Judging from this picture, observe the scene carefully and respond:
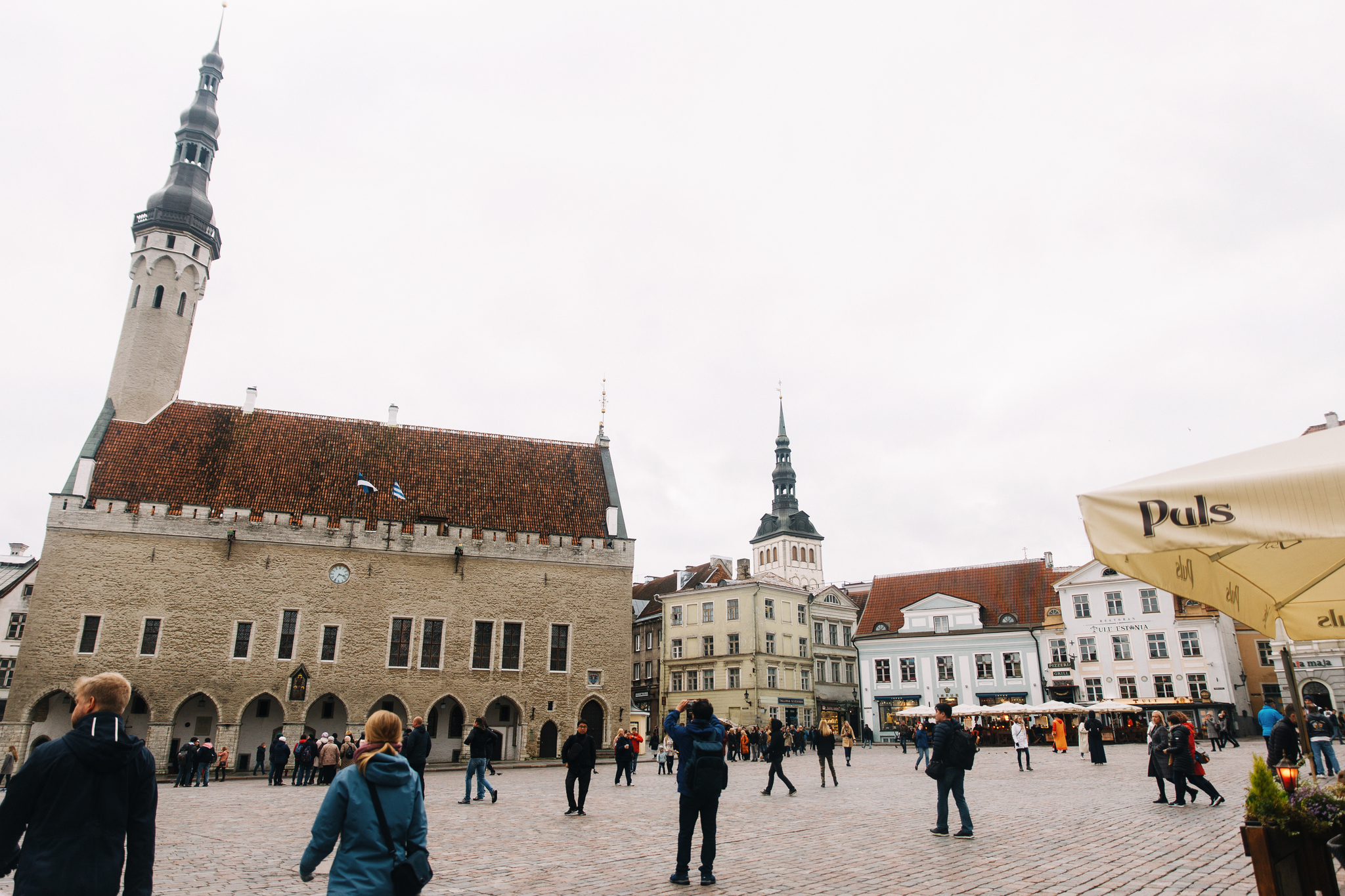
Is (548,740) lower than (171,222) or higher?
lower

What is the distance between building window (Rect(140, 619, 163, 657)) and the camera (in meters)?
30.1

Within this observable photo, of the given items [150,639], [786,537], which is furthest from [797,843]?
[786,537]

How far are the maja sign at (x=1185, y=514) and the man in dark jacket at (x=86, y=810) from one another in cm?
464

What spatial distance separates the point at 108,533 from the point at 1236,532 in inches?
1408

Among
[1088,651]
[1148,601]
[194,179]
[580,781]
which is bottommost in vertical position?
[580,781]

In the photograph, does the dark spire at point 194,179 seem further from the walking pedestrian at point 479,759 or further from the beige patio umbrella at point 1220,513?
the beige patio umbrella at point 1220,513

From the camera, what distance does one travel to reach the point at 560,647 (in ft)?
113

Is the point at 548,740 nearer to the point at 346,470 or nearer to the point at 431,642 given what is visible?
the point at 431,642

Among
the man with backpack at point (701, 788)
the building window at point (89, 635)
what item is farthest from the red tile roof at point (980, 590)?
the man with backpack at point (701, 788)

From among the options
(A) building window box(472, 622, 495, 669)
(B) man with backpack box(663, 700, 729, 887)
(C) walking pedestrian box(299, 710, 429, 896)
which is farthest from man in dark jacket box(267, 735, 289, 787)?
(C) walking pedestrian box(299, 710, 429, 896)

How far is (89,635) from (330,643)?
7920mm

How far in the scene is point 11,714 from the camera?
2809 cm

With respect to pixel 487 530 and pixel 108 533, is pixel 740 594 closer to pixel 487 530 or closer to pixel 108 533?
pixel 487 530

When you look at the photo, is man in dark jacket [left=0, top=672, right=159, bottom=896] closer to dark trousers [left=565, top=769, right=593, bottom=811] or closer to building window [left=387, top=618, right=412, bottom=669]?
dark trousers [left=565, top=769, right=593, bottom=811]
